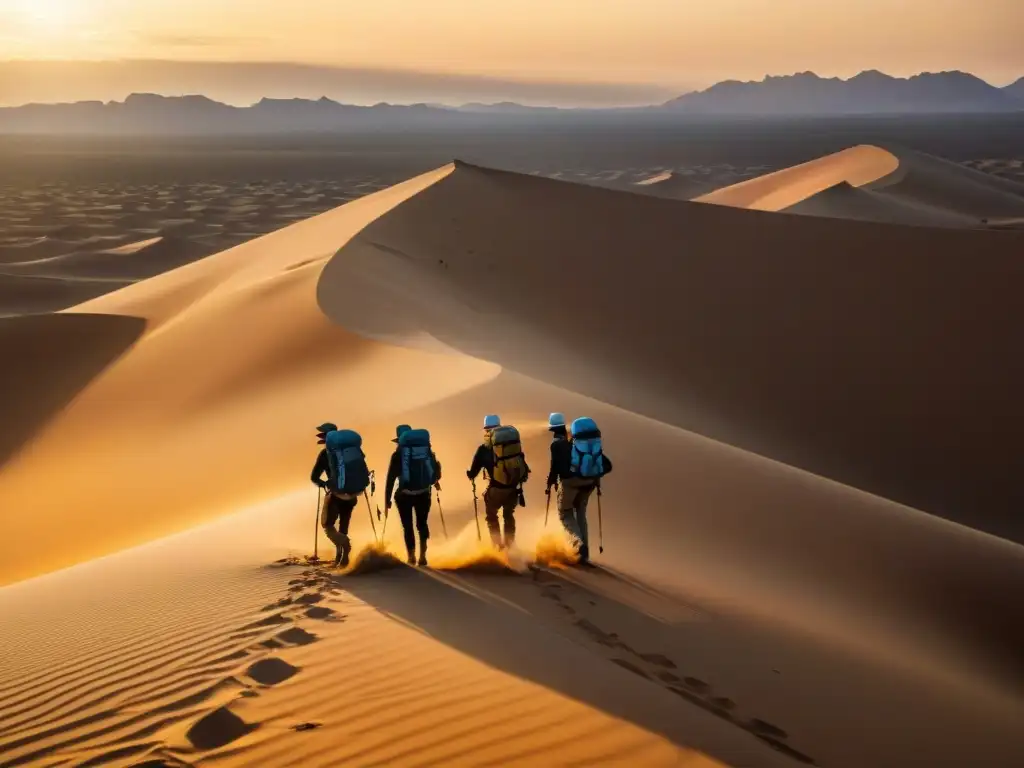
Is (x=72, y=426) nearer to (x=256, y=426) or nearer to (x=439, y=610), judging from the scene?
(x=256, y=426)

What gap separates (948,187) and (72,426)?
57.2 meters

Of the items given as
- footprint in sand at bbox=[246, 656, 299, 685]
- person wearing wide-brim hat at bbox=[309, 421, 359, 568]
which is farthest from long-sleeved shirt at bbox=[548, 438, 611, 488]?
footprint in sand at bbox=[246, 656, 299, 685]

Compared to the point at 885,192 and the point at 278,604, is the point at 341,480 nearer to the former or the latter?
the point at 278,604

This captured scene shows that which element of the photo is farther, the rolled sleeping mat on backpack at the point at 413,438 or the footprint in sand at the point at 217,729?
the rolled sleeping mat on backpack at the point at 413,438

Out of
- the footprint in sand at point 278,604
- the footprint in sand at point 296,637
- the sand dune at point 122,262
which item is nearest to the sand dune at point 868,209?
the sand dune at point 122,262

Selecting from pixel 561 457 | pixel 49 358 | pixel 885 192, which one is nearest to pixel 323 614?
pixel 561 457

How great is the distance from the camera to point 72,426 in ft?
52.2

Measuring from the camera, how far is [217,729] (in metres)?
4.47

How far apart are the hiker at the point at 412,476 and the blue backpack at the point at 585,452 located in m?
1.14

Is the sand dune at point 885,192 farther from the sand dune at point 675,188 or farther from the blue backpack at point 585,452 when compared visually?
the blue backpack at point 585,452

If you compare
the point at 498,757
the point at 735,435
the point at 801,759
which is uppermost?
the point at 498,757

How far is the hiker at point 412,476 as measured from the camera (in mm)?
7168

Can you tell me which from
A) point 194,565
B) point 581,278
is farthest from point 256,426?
point 581,278

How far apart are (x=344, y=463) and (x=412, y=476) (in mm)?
545
